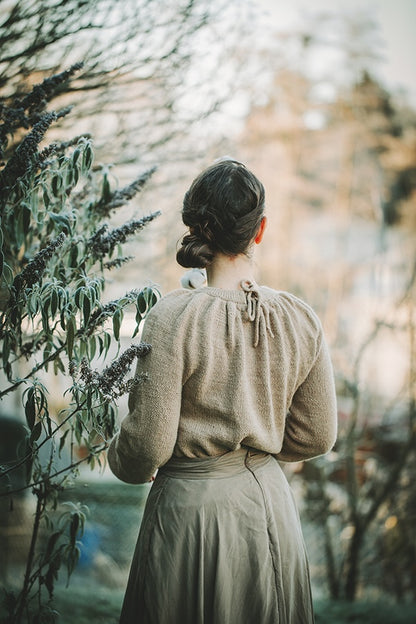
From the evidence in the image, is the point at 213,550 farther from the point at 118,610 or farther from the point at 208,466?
the point at 118,610

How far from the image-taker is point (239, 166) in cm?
A: 143

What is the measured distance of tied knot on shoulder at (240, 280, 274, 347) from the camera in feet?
4.69

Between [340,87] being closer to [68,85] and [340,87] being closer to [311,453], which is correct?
[68,85]

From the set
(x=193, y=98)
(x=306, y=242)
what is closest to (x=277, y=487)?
(x=193, y=98)

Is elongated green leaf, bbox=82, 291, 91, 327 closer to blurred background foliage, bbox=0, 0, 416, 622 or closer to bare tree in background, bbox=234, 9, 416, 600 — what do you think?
blurred background foliage, bbox=0, 0, 416, 622

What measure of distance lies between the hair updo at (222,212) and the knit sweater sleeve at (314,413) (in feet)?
1.31

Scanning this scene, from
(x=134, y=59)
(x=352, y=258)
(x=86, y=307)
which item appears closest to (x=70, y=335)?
(x=86, y=307)

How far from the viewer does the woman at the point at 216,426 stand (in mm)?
1377

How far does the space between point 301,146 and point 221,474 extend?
8.15 metres

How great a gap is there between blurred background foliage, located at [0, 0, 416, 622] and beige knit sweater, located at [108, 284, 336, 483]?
0.18m

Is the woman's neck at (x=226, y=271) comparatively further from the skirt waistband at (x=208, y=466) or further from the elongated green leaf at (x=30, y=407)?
the elongated green leaf at (x=30, y=407)

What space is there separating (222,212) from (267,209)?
236 mm

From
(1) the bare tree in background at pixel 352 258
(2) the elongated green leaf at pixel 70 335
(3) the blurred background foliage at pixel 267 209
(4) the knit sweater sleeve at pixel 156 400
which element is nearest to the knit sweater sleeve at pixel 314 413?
(4) the knit sweater sleeve at pixel 156 400

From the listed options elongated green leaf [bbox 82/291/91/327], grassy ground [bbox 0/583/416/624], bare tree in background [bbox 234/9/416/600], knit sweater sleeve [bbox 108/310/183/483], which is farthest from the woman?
bare tree in background [bbox 234/9/416/600]
